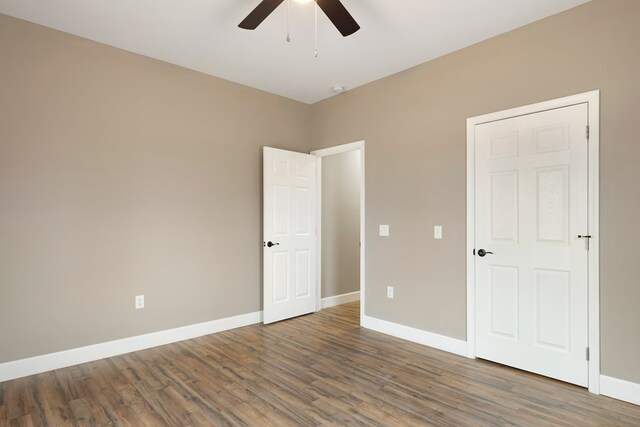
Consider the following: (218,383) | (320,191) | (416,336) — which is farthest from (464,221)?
(218,383)

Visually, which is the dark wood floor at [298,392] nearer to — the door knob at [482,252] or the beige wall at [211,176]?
the beige wall at [211,176]

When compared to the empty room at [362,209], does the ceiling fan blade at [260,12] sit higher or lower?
higher

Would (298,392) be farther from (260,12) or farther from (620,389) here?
(260,12)

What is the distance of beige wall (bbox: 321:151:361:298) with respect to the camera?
16.4ft

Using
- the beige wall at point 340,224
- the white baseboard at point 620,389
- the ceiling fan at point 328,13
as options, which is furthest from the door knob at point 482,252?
the beige wall at point 340,224

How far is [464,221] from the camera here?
10.4 ft

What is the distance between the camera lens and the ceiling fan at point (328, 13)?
209cm

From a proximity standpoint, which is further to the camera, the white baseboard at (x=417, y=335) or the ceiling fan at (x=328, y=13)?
the white baseboard at (x=417, y=335)

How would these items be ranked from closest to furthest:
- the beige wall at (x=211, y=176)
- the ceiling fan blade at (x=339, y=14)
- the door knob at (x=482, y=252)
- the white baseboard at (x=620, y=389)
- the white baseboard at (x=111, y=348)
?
the ceiling fan blade at (x=339, y=14) < the white baseboard at (x=620, y=389) < the beige wall at (x=211, y=176) < the white baseboard at (x=111, y=348) < the door knob at (x=482, y=252)

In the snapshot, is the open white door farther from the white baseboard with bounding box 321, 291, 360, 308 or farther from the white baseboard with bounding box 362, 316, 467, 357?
the white baseboard with bounding box 362, 316, 467, 357

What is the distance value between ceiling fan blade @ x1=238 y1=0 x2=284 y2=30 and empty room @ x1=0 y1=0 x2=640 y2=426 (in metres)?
0.01

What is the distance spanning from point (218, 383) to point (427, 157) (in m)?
2.74

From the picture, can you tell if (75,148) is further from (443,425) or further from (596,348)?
(596,348)

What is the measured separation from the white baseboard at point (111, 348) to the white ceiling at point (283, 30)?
272 cm
